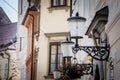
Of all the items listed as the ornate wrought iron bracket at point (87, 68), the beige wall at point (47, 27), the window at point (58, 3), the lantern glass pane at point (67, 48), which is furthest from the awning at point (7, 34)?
the lantern glass pane at point (67, 48)

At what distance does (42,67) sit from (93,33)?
12.0 m

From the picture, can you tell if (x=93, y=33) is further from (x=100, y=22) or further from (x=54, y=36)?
(x=54, y=36)

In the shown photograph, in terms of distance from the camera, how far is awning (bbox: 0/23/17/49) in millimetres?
47562

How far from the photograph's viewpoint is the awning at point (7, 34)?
47562mm

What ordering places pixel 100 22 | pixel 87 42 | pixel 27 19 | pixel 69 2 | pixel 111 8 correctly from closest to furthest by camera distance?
1. pixel 111 8
2. pixel 100 22
3. pixel 87 42
4. pixel 69 2
5. pixel 27 19

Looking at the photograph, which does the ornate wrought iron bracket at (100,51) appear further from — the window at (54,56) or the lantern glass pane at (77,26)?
the window at (54,56)

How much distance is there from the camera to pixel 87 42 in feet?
53.8

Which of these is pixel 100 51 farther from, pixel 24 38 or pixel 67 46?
pixel 24 38

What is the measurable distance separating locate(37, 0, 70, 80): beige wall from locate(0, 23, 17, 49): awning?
75.3 feet

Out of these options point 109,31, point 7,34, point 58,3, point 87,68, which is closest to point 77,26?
point 109,31

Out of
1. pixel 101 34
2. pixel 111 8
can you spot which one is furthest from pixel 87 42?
pixel 111 8

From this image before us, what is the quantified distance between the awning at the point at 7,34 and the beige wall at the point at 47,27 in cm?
2296

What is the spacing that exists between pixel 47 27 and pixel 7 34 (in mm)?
30332

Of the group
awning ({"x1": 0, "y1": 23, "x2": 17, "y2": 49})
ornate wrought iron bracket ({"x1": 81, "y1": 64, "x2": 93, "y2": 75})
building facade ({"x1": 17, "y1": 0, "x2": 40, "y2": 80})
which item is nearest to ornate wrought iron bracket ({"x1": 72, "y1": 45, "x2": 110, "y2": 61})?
ornate wrought iron bracket ({"x1": 81, "y1": 64, "x2": 93, "y2": 75})
